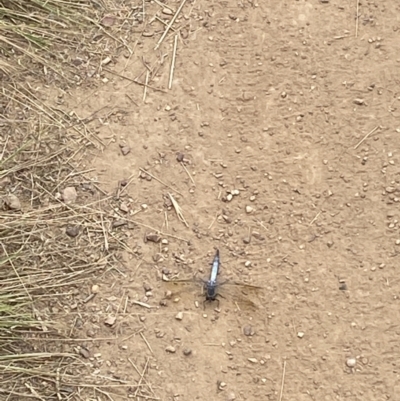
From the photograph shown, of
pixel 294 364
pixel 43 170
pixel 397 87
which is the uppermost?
pixel 397 87

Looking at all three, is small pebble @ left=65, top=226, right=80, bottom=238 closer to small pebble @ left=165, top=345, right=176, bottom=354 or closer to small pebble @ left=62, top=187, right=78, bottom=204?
small pebble @ left=62, top=187, right=78, bottom=204

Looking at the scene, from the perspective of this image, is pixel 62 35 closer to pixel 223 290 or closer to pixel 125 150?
pixel 125 150

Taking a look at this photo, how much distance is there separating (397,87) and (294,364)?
3.22ft

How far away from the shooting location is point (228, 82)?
3078 mm

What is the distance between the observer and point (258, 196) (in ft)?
9.80

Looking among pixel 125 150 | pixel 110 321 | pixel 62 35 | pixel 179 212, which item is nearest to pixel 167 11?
pixel 62 35

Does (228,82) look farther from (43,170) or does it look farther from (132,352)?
(132,352)

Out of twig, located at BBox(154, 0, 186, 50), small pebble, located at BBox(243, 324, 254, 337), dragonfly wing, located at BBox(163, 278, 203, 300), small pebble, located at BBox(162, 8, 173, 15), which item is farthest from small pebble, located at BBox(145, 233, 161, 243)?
small pebble, located at BBox(162, 8, 173, 15)

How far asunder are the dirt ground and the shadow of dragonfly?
1.1 inches

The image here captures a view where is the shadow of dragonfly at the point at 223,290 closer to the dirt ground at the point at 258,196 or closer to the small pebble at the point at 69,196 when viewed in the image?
the dirt ground at the point at 258,196

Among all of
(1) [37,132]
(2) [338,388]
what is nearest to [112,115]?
(1) [37,132]

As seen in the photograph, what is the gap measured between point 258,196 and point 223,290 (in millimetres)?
334

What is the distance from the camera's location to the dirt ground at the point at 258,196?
287cm

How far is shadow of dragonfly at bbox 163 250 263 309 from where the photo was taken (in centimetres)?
291
